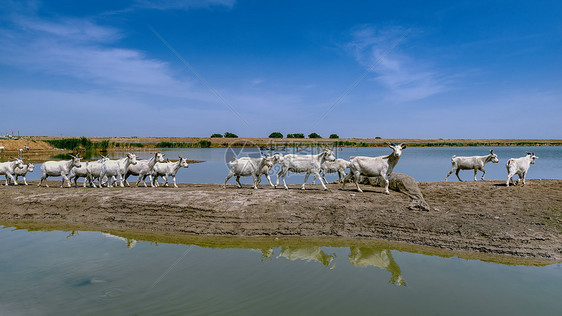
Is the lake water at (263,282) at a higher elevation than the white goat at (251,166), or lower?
lower

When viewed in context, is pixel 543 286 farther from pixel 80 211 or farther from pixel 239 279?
pixel 80 211

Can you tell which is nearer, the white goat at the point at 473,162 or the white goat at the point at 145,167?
the white goat at the point at 145,167

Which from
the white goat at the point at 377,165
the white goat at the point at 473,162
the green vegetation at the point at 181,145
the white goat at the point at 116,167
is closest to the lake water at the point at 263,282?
the white goat at the point at 377,165

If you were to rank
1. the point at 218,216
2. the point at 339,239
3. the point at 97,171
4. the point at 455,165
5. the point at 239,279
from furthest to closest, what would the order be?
1. the point at 455,165
2. the point at 97,171
3. the point at 218,216
4. the point at 339,239
5. the point at 239,279

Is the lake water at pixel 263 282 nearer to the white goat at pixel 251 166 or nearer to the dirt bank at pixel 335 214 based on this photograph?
the dirt bank at pixel 335 214

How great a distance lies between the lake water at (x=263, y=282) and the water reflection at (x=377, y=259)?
26mm

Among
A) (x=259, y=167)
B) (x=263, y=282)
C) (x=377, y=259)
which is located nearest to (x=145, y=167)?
(x=259, y=167)

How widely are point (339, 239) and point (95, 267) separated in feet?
22.7

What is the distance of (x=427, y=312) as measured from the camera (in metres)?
5.97

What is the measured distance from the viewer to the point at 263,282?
7246 mm

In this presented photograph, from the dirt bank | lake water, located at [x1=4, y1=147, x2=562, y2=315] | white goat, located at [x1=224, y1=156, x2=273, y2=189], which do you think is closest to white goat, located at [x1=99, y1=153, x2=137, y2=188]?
the dirt bank

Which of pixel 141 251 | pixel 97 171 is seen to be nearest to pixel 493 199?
pixel 141 251

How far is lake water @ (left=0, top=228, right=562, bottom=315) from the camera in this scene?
6145mm

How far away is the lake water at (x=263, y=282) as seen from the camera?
6.14 metres
